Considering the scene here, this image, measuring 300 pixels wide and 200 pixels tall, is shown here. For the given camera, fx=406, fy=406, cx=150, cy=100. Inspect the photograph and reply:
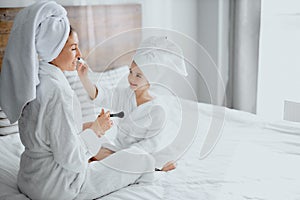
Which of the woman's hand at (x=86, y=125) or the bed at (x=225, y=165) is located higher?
the woman's hand at (x=86, y=125)

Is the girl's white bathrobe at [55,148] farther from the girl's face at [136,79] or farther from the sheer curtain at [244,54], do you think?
the sheer curtain at [244,54]

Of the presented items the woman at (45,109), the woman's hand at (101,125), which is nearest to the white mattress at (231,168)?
the woman at (45,109)

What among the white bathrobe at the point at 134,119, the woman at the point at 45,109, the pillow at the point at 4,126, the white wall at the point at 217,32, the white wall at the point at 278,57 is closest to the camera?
the woman at the point at 45,109

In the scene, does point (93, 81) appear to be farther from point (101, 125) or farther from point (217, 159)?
point (217, 159)

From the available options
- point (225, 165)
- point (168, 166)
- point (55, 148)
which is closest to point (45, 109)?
point (55, 148)

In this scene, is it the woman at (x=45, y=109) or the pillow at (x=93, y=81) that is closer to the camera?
the woman at (x=45, y=109)

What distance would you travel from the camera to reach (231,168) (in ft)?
5.38

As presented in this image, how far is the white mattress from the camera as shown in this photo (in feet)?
4.60

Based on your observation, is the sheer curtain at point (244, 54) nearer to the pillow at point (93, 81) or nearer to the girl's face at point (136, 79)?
the pillow at point (93, 81)

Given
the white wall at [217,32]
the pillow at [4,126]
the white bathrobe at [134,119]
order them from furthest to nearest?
the white wall at [217,32], the pillow at [4,126], the white bathrobe at [134,119]

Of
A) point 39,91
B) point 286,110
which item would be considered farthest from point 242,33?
point 39,91

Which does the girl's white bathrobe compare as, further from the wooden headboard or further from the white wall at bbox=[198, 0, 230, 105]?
the white wall at bbox=[198, 0, 230, 105]

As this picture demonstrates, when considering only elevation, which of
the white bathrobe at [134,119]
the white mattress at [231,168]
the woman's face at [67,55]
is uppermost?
the woman's face at [67,55]

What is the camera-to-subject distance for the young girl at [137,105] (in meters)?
1.49
